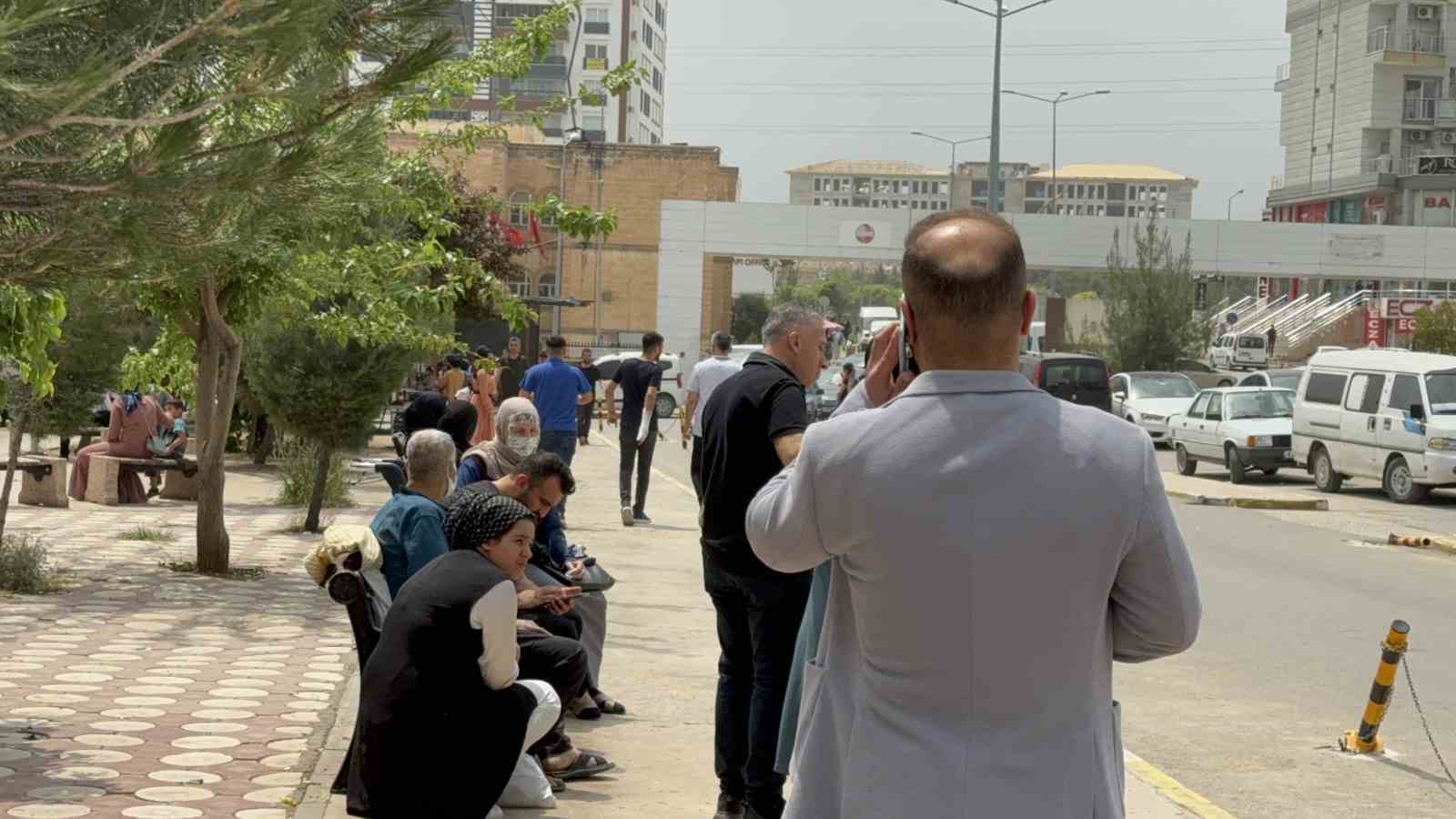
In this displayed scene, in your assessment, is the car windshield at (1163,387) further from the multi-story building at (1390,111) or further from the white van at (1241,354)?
the multi-story building at (1390,111)

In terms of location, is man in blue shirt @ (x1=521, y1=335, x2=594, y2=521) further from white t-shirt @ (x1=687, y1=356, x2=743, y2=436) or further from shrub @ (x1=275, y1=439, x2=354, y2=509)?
shrub @ (x1=275, y1=439, x2=354, y2=509)

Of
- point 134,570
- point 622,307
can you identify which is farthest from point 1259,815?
point 622,307

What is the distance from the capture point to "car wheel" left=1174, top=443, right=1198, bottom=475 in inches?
1221

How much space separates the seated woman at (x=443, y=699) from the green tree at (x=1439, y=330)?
49.4m

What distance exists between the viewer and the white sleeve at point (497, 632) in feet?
19.4

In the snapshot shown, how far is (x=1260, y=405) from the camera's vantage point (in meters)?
30.5

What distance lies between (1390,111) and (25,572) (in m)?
87.6

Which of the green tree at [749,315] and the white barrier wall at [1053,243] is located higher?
the white barrier wall at [1053,243]

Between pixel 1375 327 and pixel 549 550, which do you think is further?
pixel 1375 327

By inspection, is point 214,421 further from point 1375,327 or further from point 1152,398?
point 1375,327

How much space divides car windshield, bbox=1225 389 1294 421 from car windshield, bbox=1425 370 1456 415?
5.09 metres

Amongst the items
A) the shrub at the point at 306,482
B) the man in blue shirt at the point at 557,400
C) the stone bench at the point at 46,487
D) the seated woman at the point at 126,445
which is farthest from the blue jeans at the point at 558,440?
the stone bench at the point at 46,487

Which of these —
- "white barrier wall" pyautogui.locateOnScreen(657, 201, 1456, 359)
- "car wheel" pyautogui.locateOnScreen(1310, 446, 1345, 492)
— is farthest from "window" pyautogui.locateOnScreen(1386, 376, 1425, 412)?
"white barrier wall" pyautogui.locateOnScreen(657, 201, 1456, 359)

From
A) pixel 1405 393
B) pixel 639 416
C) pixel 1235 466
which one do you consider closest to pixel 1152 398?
pixel 1235 466
